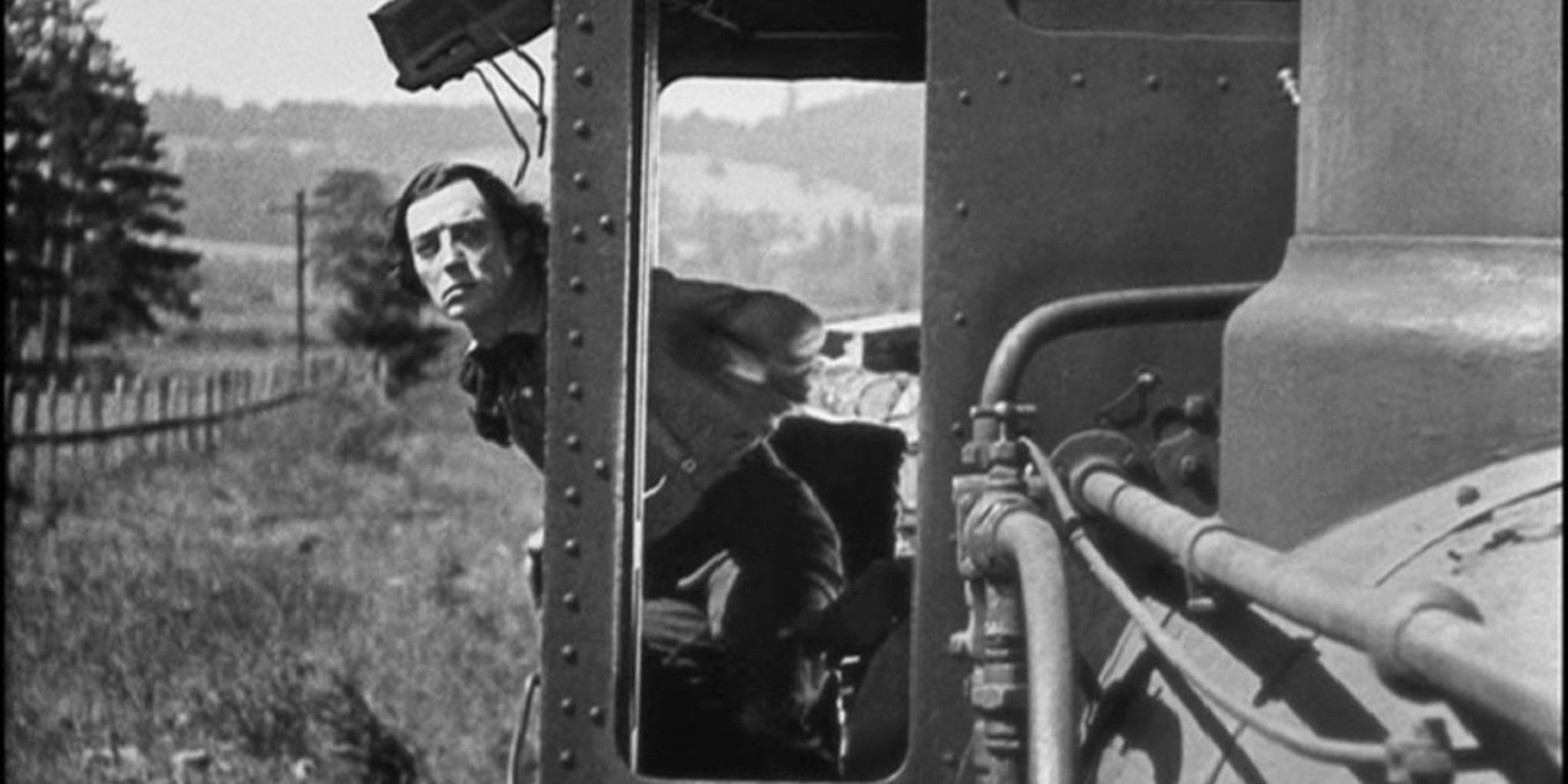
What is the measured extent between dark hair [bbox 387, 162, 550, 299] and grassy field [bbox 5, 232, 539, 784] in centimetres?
393

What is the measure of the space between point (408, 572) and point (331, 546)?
5.51 feet

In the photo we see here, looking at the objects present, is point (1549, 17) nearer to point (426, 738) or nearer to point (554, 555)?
point (554, 555)

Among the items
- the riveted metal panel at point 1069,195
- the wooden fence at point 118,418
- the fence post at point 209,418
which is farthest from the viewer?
the fence post at point 209,418

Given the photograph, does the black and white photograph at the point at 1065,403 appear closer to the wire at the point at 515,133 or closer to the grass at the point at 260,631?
the wire at the point at 515,133

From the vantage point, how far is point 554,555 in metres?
3.29

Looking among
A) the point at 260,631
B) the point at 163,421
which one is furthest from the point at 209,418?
the point at 260,631

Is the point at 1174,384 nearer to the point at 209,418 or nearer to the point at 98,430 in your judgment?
the point at 98,430

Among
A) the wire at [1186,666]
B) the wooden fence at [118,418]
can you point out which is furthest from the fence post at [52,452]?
the wire at [1186,666]

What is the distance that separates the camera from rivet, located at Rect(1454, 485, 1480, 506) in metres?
2.29

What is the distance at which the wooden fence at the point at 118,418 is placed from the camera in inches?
842

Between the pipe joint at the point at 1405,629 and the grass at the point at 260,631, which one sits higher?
the pipe joint at the point at 1405,629

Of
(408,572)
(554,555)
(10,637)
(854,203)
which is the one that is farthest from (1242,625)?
(854,203)

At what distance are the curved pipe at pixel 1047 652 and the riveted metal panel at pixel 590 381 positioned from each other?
806mm

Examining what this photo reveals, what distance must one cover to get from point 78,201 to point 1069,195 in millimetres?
24685
